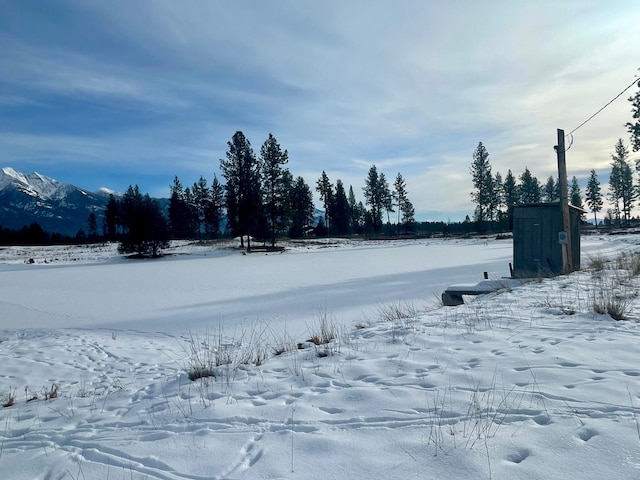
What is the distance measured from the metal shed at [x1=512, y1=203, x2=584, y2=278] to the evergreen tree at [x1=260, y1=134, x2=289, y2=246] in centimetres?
2720

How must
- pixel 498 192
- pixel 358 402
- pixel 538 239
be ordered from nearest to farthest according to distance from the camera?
pixel 358 402, pixel 538 239, pixel 498 192

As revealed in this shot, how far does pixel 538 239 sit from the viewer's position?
39.8ft

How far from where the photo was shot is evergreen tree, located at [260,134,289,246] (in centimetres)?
3706

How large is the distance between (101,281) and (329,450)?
17739 millimetres

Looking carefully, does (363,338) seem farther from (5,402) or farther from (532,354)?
(5,402)

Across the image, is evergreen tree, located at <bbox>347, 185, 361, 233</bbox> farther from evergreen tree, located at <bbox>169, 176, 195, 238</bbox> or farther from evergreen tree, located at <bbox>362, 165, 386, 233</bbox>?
evergreen tree, located at <bbox>169, 176, 195, 238</bbox>

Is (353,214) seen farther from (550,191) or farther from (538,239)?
(538,239)

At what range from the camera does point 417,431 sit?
8.39ft

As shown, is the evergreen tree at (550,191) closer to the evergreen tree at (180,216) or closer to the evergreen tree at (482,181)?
the evergreen tree at (482,181)

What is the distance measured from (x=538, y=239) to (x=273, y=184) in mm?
28393

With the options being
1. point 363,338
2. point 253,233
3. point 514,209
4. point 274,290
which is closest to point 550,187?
point 253,233

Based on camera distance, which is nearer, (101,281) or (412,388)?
(412,388)

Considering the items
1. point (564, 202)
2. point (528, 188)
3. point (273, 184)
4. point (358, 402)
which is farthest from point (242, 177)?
point (528, 188)

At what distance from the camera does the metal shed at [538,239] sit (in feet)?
39.3
